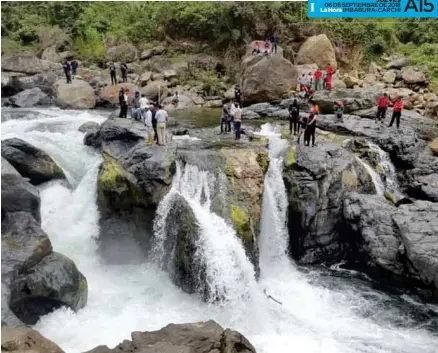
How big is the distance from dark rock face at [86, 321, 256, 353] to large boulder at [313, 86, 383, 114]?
18.8 metres

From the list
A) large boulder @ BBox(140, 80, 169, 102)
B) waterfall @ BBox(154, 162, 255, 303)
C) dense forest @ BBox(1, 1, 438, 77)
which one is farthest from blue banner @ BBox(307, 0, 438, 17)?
dense forest @ BBox(1, 1, 438, 77)

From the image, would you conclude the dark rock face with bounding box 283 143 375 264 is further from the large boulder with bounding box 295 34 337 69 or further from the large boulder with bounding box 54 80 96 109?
the large boulder with bounding box 295 34 337 69

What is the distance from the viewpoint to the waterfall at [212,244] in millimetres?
14453

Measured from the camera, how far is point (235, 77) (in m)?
37.1

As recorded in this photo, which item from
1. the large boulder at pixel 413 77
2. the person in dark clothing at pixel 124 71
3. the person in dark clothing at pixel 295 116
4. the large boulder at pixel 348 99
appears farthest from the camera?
the person in dark clothing at pixel 124 71

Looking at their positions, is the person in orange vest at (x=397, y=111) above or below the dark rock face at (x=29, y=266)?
above

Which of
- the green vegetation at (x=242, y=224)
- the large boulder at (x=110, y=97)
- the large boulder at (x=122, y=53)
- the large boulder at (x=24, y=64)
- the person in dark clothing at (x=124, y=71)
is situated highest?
the large boulder at (x=122, y=53)

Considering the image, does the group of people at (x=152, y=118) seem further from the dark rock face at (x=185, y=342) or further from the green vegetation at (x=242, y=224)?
the dark rock face at (x=185, y=342)

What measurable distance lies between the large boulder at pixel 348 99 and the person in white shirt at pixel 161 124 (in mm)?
12122

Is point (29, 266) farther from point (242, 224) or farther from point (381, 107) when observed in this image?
point (381, 107)

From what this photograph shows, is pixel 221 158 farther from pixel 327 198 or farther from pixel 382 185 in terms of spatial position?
pixel 382 185

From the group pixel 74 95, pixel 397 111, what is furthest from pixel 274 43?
pixel 74 95

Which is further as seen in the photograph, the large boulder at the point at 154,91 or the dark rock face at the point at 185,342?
the large boulder at the point at 154,91

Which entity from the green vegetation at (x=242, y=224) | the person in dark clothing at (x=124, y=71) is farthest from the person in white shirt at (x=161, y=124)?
the person in dark clothing at (x=124, y=71)
